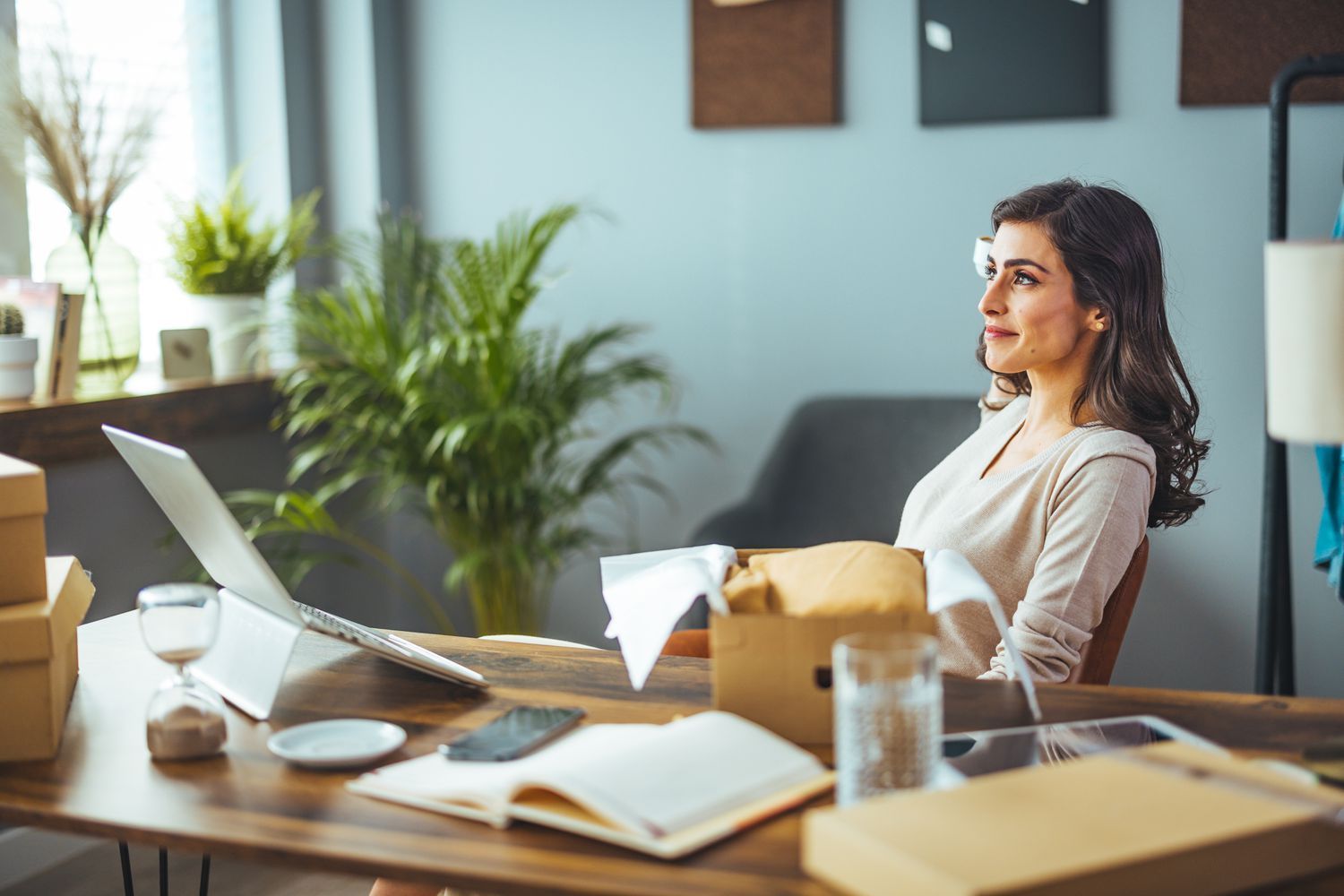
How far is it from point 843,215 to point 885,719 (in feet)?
7.82

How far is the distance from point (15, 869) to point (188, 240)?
1.39 meters

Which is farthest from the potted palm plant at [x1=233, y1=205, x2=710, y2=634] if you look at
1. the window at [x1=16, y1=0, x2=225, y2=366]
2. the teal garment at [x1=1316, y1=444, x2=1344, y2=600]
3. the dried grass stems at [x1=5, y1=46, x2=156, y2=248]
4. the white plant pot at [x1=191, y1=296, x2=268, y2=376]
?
the teal garment at [x1=1316, y1=444, x2=1344, y2=600]

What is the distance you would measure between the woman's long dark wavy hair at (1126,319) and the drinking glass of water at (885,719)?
0.93m

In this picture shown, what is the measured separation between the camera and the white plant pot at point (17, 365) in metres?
2.57

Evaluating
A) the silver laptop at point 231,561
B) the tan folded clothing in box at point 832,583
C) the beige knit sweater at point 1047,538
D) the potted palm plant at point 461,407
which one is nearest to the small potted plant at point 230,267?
the potted palm plant at point 461,407

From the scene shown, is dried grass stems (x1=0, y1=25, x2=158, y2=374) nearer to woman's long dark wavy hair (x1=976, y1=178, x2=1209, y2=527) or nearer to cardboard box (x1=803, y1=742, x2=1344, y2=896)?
woman's long dark wavy hair (x1=976, y1=178, x2=1209, y2=527)

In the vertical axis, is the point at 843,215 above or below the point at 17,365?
above

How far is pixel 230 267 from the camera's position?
3.15m

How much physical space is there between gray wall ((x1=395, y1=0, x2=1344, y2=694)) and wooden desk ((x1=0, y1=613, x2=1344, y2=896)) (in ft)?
5.57

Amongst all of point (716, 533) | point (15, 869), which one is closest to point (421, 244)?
point (716, 533)

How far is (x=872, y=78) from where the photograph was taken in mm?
3152

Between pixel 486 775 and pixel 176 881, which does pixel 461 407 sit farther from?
pixel 486 775

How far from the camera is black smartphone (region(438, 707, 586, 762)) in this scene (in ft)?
3.80

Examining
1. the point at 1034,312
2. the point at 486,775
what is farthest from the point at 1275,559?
the point at 486,775
